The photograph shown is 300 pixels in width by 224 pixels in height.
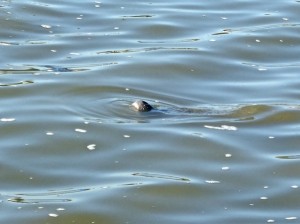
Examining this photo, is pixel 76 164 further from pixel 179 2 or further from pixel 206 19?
pixel 179 2

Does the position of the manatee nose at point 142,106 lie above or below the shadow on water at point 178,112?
above

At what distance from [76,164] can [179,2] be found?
6971 millimetres

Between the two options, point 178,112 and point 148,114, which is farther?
point 178,112

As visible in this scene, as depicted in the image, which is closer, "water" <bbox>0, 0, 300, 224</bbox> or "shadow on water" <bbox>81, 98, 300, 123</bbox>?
"water" <bbox>0, 0, 300, 224</bbox>

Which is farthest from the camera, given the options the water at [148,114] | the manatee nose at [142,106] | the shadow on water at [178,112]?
the manatee nose at [142,106]

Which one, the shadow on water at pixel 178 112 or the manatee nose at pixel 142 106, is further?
the manatee nose at pixel 142 106

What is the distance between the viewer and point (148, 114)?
1097 centimetres

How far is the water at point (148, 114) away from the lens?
8.97 meters

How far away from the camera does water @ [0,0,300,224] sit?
8.97m

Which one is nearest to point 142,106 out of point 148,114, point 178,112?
point 148,114

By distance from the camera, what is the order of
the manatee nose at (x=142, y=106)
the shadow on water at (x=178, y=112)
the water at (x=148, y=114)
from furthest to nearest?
1. the manatee nose at (x=142, y=106)
2. the shadow on water at (x=178, y=112)
3. the water at (x=148, y=114)

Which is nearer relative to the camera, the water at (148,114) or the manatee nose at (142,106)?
the water at (148,114)

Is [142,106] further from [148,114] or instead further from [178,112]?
[178,112]

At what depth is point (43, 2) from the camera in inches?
624
